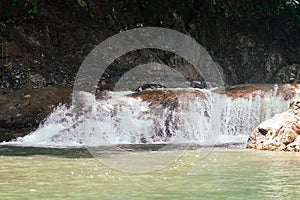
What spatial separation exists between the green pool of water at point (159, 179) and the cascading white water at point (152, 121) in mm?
3477

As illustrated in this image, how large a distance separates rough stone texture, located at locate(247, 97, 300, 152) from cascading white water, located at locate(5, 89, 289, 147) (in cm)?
153

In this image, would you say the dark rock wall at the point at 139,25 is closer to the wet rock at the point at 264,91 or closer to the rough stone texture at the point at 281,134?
the wet rock at the point at 264,91

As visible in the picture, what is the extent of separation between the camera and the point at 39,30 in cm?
1422

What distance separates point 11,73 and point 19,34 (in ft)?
5.95

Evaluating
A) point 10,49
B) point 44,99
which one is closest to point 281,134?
point 44,99

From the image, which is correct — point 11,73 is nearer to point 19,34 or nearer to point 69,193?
point 19,34

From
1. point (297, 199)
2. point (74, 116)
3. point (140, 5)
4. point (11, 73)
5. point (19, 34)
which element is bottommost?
point (297, 199)

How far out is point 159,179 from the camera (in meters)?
4.33

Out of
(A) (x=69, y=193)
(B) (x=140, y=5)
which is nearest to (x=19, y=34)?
(B) (x=140, y=5)

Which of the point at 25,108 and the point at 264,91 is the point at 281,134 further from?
the point at 25,108

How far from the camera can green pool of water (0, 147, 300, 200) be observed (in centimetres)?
360

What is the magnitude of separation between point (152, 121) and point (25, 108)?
2.36 metres

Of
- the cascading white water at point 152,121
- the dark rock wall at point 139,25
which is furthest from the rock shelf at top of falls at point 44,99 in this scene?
the dark rock wall at point 139,25

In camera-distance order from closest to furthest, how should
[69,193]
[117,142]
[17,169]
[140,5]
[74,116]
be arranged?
[69,193] < [17,169] < [117,142] < [74,116] < [140,5]
